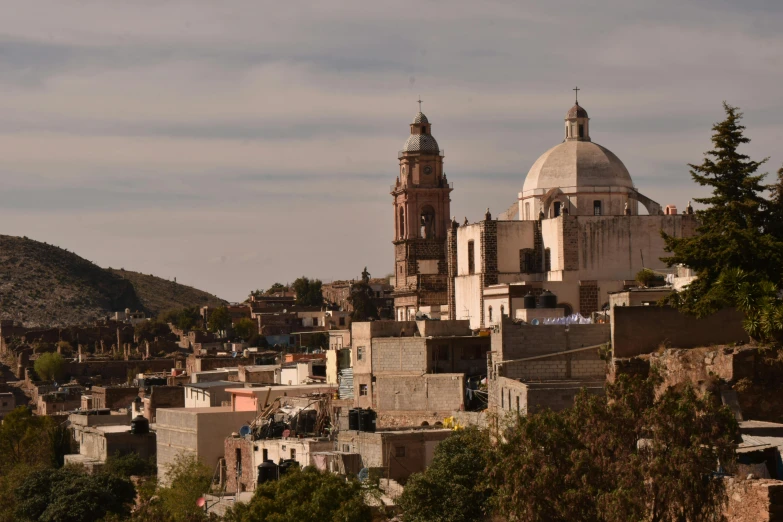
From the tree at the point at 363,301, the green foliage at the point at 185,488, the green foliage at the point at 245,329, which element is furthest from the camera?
the green foliage at the point at 245,329

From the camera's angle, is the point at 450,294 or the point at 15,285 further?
the point at 15,285

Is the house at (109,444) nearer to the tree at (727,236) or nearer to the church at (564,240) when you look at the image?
the church at (564,240)

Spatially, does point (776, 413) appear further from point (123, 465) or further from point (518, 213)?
point (518, 213)

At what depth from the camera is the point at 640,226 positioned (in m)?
47.9

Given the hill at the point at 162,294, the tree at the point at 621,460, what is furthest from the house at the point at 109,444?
the hill at the point at 162,294

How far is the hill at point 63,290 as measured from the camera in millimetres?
154000

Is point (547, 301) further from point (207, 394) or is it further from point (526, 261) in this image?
point (207, 394)

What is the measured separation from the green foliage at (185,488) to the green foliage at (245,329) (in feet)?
203

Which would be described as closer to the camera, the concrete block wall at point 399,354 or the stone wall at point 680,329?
the stone wall at point 680,329

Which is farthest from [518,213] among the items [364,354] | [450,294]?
[364,354]

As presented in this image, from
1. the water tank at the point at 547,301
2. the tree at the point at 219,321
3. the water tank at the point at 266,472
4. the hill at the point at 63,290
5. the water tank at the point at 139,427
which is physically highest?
the hill at the point at 63,290

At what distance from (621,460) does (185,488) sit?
18218 millimetres

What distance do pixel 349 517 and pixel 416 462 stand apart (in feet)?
19.4

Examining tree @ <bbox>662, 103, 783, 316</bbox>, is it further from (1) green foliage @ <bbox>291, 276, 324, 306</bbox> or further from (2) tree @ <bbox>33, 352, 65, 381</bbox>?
(1) green foliage @ <bbox>291, 276, 324, 306</bbox>
